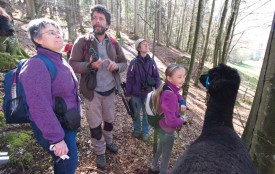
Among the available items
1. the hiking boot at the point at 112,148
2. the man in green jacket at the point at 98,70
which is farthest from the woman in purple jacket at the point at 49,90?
the hiking boot at the point at 112,148

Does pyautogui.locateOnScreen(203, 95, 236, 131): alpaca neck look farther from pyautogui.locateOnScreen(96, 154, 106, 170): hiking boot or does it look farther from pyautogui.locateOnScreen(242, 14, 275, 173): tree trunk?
pyautogui.locateOnScreen(96, 154, 106, 170): hiking boot

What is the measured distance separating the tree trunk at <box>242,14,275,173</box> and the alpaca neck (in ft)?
0.91

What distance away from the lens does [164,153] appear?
10.5ft

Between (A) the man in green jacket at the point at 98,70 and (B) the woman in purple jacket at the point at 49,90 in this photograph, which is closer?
(B) the woman in purple jacket at the point at 49,90

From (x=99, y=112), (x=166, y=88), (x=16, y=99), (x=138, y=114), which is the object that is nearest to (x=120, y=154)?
(x=138, y=114)

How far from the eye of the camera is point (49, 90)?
1.95 metres

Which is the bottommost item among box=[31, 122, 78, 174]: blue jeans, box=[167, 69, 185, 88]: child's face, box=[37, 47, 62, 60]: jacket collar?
box=[31, 122, 78, 174]: blue jeans

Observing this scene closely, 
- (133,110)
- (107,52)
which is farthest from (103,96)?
(133,110)

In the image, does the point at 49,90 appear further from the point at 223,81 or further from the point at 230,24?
the point at 230,24

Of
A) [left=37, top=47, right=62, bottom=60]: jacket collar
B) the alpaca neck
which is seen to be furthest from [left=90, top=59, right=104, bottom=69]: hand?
the alpaca neck

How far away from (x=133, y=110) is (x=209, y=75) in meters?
2.03

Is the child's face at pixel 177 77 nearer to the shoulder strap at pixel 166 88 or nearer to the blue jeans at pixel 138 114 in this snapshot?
the shoulder strap at pixel 166 88

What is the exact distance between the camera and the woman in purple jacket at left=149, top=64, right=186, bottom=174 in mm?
2762

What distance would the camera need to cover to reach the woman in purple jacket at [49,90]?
1.88 meters
